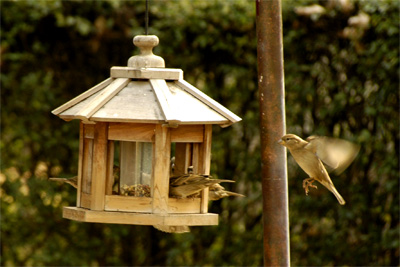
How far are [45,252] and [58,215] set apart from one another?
338 mm

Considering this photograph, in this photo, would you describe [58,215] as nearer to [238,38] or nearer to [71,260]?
[71,260]

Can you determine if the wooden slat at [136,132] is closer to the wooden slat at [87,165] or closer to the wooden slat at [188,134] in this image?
the wooden slat at [188,134]

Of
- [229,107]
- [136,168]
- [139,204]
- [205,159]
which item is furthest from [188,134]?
[229,107]

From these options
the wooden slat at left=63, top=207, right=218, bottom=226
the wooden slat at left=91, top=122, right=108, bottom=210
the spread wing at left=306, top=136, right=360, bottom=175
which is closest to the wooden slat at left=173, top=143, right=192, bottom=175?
the wooden slat at left=63, top=207, right=218, bottom=226

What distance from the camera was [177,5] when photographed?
19.5 ft

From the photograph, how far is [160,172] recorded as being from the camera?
9.66 ft

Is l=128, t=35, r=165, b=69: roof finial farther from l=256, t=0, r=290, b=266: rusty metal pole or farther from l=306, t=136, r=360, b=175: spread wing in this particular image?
l=306, t=136, r=360, b=175: spread wing

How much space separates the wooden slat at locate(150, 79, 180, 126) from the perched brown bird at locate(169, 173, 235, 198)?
28cm

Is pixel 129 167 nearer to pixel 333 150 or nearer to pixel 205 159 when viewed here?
pixel 205 159

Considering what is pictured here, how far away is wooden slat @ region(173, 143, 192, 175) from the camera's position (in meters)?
3.24

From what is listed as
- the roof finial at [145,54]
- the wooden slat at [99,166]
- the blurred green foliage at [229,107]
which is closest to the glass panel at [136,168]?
the wooden slat at [99,166]

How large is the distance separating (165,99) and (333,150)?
0.75 m

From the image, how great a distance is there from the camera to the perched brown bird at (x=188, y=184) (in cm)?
298

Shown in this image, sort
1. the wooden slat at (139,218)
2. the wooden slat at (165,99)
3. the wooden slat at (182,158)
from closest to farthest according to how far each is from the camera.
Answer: the wooden slat at (165,99) → the wooden slat at (139,218) → the wooden slat at (182,158)
